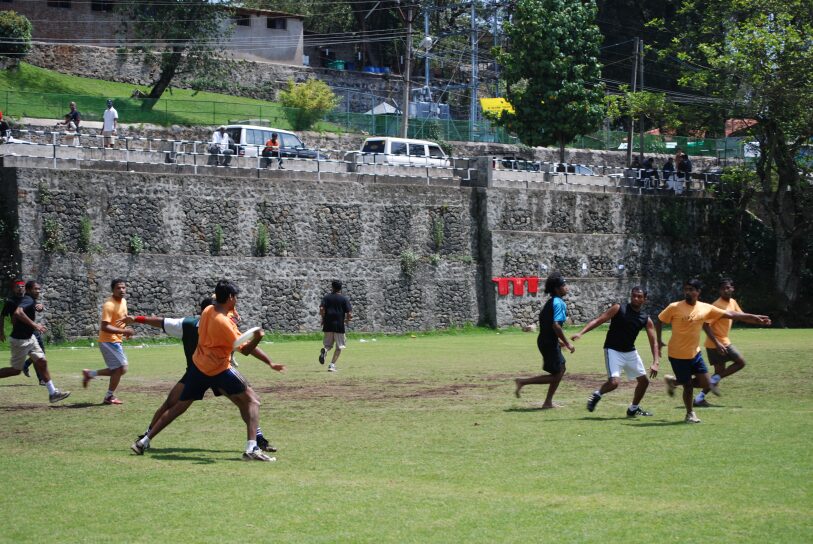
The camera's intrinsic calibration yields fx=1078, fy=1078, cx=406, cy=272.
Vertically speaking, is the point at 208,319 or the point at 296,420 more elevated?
the point at 208,319

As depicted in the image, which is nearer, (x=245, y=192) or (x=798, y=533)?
(x=798, y=533)

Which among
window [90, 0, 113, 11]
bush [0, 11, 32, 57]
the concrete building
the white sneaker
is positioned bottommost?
the white sneaker

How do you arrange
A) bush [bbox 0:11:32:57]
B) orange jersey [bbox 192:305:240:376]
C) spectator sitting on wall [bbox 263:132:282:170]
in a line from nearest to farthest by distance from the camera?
orange jersey [bbox 192:305:240:376] → spectator sitting on wall [bbox 263:132:282:170] → bush [bbox 0:11:32:57]

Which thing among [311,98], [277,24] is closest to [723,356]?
[311,98]

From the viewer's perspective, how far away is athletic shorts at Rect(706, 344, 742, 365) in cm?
1755

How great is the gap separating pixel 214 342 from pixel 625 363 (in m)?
6.35

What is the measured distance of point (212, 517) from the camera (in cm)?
921

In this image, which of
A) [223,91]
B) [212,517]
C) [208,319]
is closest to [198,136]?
[223,91]

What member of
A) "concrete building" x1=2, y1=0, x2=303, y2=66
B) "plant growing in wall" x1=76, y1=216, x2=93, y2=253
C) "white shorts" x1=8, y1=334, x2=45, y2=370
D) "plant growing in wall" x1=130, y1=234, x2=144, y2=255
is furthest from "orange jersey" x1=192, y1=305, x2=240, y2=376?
"concrete building" x1=2, y1=0, x2=303, y2=66

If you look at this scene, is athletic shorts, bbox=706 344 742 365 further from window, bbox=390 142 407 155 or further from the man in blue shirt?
window, bbox=390 142 407 155

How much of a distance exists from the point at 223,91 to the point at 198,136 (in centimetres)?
1162

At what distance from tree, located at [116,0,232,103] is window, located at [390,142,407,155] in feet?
55.8

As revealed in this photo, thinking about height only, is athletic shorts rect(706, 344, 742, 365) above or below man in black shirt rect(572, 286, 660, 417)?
below

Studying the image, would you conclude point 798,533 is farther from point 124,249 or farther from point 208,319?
point 124,249
